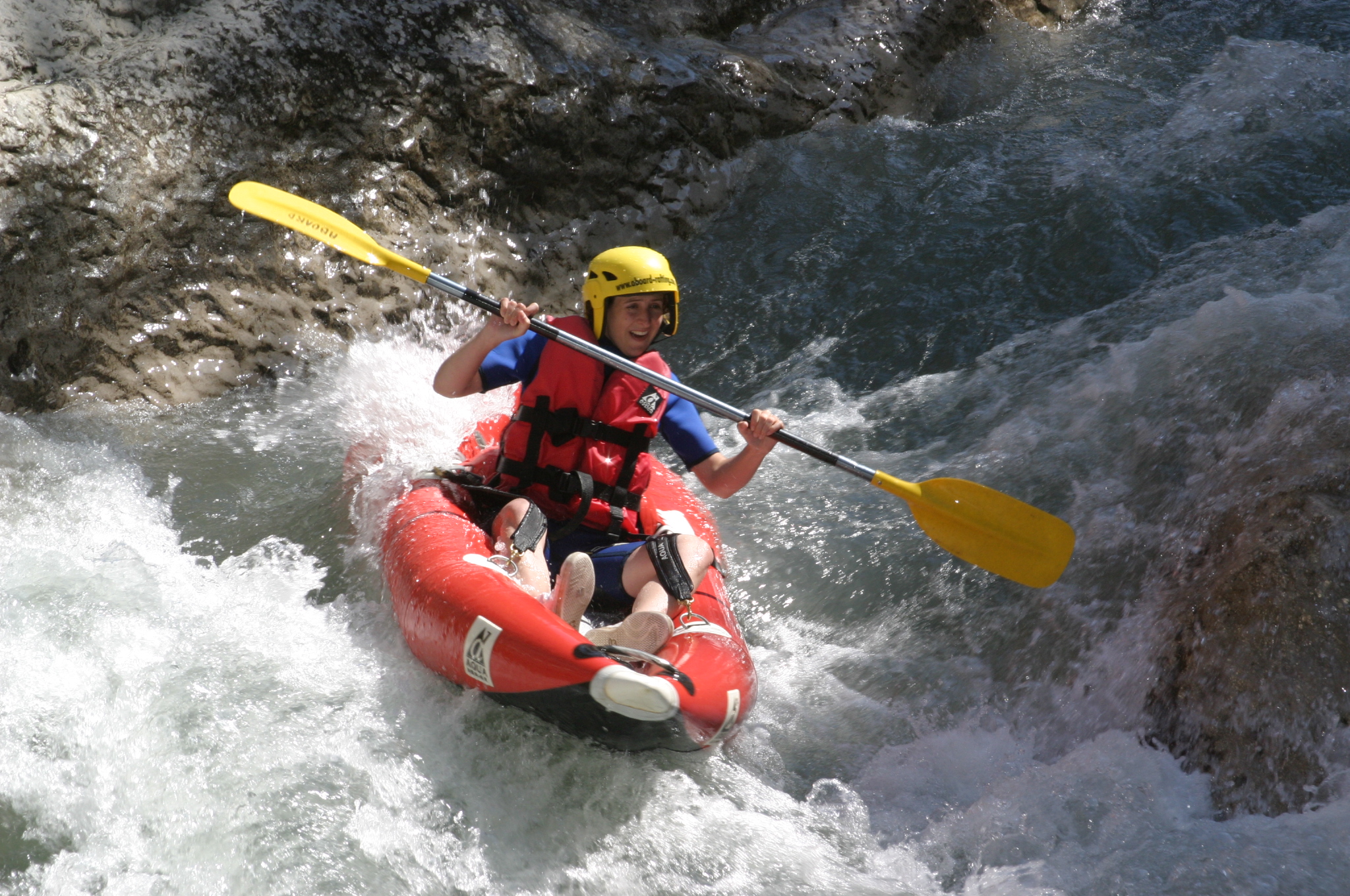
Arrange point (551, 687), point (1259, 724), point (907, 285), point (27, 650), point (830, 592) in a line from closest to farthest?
point (551, 687), point (1259, 724), point (27, 650), point (830, 592), point (907, 285)

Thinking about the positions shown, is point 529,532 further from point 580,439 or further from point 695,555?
point 695,555

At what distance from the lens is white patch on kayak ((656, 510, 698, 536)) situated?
3.18m

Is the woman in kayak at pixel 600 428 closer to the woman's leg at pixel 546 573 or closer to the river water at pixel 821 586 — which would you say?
the woman's leg at pixel 546 573

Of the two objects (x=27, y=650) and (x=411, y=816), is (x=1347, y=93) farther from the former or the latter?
(x=27, y=650)

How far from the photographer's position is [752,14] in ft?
21.3

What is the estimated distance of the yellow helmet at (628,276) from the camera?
2957 mm

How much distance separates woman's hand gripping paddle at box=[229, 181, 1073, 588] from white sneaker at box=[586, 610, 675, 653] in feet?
2.33

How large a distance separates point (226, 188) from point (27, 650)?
91.7 inches

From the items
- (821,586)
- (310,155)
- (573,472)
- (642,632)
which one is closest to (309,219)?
(310,155)

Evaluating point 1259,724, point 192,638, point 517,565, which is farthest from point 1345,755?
point 192,638

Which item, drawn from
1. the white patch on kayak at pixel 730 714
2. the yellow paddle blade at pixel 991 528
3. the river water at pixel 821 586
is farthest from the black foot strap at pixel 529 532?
the yellow paddle blade at pixel 991 528

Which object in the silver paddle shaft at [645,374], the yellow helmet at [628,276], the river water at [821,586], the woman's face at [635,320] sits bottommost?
the river water at [821,586]

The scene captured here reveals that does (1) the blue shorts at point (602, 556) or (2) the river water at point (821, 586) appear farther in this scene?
(1) the blue shorts at point (602, 556)

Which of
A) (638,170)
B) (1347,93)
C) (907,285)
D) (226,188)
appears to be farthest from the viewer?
(1347,93)
